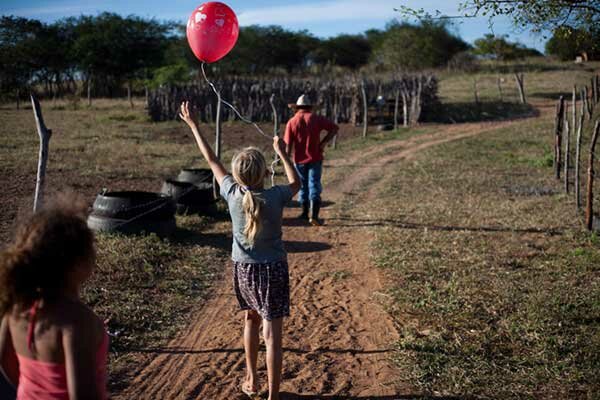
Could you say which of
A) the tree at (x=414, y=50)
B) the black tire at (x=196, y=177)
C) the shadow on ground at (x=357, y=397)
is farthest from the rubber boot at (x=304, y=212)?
the tree at (x=414, y=50)

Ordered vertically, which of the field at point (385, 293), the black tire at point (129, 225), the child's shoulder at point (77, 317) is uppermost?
the child's shoulder at point (77, 317)

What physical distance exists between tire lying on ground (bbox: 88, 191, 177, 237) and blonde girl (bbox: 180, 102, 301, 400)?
383 cm

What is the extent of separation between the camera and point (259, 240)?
325 cm

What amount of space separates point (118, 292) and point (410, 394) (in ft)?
9.68

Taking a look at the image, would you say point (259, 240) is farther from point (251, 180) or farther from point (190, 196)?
point (190, 196)

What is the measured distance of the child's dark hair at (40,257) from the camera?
179cm

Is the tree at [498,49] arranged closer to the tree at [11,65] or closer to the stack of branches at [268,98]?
the stack of branches at [268,98]

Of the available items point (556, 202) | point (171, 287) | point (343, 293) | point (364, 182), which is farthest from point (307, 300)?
point (364, 182)

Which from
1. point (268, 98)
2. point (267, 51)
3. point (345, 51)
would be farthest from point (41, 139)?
point (345, 51)

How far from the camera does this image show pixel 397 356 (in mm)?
4215

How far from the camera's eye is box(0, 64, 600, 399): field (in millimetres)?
3914

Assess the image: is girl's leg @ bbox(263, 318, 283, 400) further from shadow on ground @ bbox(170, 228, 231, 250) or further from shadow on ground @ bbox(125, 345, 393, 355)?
shadow on ground @ bbox(170, 228, 231, 250)

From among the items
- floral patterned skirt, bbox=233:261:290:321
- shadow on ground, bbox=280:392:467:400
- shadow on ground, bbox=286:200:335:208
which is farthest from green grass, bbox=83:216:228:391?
A: shadow on ground, bbox=286:200:335:208

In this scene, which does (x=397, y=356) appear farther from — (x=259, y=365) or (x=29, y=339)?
(x=29, y=339)
